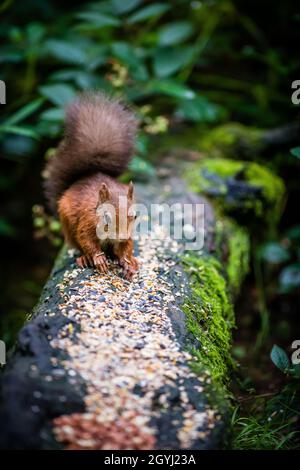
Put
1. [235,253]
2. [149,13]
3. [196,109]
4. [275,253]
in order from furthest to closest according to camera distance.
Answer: [196,109] < [149,13] < [275,253] < [235,253]

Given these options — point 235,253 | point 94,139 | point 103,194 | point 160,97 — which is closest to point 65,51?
point 160,97

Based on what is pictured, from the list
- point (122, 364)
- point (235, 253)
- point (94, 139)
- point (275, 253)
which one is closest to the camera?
point (122, 364)

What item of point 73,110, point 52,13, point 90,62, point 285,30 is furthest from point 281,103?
point 73,110

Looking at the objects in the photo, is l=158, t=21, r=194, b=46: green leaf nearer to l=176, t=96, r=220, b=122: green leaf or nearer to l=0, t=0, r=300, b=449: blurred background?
l=0, t=0, r=300, b=449: blurred background

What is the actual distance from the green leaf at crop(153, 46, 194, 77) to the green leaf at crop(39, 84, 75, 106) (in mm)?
938

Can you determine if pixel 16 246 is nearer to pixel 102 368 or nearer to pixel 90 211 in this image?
pixel 90 211

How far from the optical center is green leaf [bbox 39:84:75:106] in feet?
13.9

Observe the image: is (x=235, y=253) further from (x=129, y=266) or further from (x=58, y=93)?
(x=58, y=93)

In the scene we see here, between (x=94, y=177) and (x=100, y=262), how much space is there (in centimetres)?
68

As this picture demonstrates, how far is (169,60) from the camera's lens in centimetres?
483

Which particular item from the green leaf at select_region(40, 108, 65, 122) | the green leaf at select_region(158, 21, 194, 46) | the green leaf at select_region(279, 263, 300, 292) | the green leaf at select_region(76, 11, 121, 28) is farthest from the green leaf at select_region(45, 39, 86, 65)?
the green leaf at select_region(279, 263, 300, 292)

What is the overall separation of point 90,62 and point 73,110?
5.37 ft

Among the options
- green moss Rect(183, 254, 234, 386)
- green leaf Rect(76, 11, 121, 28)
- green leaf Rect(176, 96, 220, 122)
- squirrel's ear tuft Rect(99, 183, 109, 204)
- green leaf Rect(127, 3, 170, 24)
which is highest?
green leaf Rect(127, 3, 170, 24)
